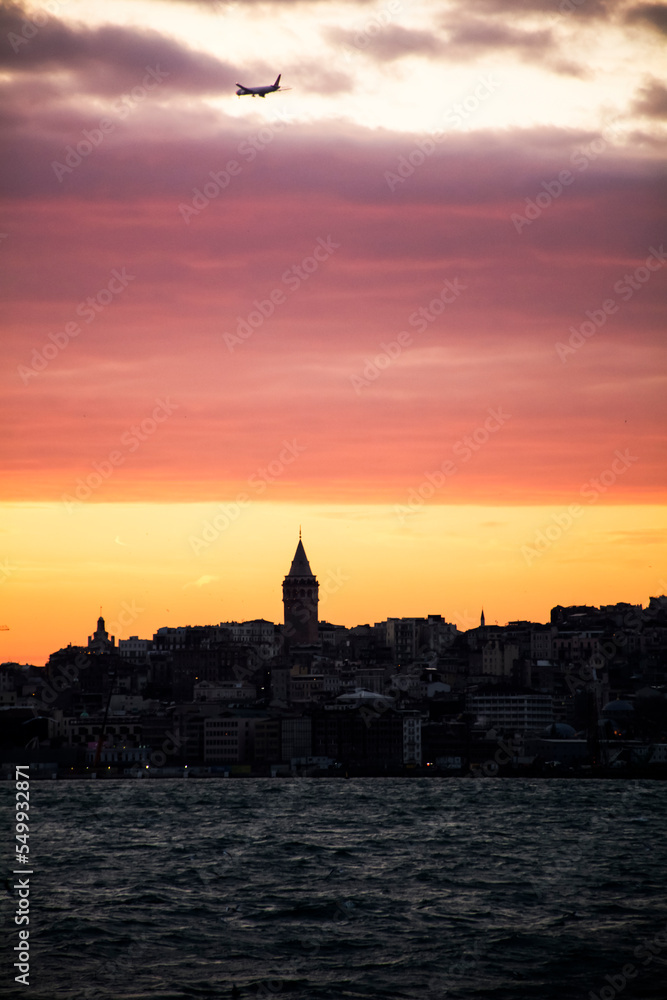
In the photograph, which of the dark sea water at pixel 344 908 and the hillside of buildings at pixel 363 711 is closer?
the dark sea water at pixel 344 908

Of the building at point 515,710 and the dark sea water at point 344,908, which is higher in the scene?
the building at point 515,710

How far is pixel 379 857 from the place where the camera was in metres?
46.2

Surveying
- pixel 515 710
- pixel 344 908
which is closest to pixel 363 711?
pixel 515 710

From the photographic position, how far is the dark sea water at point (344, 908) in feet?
82.2

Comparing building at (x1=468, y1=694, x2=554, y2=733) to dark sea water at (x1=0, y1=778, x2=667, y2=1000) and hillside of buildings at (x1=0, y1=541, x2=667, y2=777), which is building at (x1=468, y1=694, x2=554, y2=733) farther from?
dark sea water at (x1=0, y1=778, x2=667, y2=1000)

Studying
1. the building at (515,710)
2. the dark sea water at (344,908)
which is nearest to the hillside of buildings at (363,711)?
the building at (515,710)

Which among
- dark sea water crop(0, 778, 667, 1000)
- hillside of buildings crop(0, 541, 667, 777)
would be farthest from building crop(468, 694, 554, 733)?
dark sea water crop(0, 778, 667, 1000)

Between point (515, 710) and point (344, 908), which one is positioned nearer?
point (344, 908)

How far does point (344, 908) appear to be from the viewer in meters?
33.3

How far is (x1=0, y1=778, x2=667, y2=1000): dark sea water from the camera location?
82.2ft

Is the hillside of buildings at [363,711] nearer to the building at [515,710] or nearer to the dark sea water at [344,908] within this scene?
the building at [515,710]

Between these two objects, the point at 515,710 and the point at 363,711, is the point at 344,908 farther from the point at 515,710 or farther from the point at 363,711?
the point at 515,710

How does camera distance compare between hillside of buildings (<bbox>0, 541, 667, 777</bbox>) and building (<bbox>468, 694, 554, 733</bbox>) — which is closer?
hillside of buildings (<bbox>0, 541, 667, 777</bbox>)

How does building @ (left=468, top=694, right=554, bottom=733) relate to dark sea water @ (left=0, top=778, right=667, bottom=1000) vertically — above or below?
above
